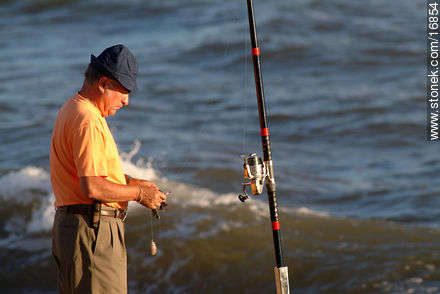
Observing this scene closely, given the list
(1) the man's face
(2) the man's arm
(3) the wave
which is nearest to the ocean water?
(3) the wave

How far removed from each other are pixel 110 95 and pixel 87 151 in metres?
0.31

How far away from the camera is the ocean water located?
513 centimetres

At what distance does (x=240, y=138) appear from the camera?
8641 mm

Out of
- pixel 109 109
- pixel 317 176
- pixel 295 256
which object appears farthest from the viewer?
pixel 317 176

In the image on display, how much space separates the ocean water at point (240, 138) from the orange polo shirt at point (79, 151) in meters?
2.38

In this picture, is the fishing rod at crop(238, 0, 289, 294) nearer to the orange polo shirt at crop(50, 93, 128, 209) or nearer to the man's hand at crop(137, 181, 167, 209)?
the man's hand at crop(137, 181, 167, 209)

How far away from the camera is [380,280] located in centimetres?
480

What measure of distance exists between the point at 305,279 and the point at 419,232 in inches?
58.9

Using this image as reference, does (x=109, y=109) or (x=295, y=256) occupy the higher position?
(x=109, y=109)

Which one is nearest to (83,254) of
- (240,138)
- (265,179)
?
(265,179)

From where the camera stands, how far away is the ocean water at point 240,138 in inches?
202

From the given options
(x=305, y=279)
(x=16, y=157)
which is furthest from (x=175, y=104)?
(x=305, y=279)

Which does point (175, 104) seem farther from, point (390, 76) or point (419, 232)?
point (419, 232)

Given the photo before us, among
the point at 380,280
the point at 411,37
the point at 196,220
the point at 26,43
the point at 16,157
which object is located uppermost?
the point at 26,43
